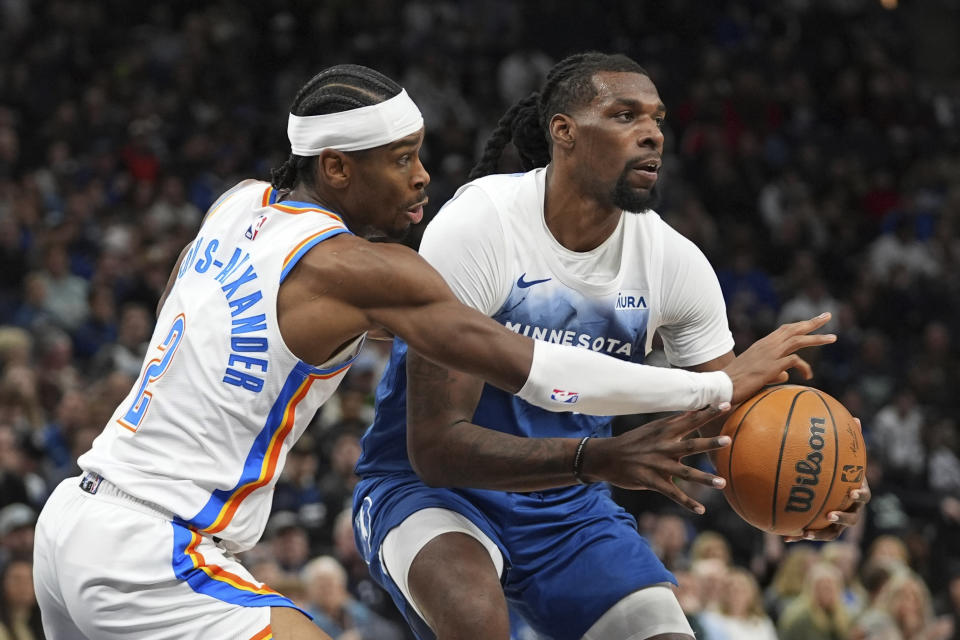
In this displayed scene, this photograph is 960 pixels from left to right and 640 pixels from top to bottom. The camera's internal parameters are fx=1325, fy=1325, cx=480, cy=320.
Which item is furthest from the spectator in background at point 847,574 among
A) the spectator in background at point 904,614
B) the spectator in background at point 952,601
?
the spectator in background at point 952,601

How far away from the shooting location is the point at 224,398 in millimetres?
3293

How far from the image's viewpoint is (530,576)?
13.9ft

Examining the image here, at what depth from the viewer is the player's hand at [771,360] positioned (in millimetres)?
3947

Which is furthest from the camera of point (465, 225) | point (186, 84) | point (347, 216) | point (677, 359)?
point (186, 84)

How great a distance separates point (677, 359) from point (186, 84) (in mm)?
9760

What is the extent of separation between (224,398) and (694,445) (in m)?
1.29

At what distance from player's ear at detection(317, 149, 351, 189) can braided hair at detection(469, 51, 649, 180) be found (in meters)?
1.05

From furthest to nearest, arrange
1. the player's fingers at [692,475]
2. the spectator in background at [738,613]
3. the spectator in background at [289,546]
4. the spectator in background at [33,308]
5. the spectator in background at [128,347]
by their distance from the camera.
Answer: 1. the spectator in background at [33,308]
2. the spectator in background at [128,347]
3. the spectator in background at [738,613]
4. the spectator in background at [289,546]
5. the player's fingers at [692,475]

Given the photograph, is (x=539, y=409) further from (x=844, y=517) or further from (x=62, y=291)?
(x=62, y=291)

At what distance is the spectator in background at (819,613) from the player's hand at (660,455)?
5593mm

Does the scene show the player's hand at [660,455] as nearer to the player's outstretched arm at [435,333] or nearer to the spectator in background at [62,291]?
the player's outstretched arm at [435,333]

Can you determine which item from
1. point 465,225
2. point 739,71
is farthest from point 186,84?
point 465,225

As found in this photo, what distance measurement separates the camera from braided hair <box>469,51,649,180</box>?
4398mm

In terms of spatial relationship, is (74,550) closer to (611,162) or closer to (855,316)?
(611,162)
